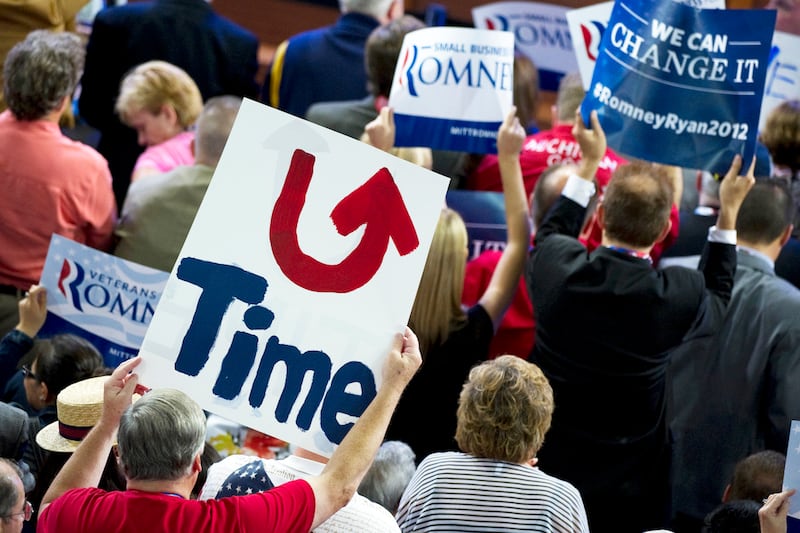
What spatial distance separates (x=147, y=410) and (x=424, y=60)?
7.41 ft

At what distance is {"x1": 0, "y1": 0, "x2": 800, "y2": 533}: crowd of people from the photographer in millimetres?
2668

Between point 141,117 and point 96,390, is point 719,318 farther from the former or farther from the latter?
point 141,117

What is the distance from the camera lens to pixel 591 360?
3.78m

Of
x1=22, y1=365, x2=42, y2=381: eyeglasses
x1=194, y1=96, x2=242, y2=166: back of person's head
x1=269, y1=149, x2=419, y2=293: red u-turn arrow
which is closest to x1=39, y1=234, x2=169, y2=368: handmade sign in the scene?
x1=22, y1=365, x2=42, y2=381: eyeglasses

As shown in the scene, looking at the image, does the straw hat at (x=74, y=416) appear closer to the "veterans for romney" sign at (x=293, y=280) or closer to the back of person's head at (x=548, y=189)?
the "veterans for romney" sign at (x=293, y=280)

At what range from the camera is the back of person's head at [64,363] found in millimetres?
3641

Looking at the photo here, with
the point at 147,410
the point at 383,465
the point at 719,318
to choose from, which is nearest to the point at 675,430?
the point at 719,318

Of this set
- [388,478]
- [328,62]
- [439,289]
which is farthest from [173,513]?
[328,62]

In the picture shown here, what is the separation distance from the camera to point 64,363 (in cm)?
365

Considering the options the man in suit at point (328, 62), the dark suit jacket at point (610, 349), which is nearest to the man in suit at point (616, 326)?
the dark suit jacket at point (610, 349)

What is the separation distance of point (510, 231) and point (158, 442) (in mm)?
1926

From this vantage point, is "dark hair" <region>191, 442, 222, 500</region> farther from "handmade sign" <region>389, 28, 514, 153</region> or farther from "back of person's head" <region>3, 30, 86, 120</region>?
"back of person's head" <region>3, 30, 86, 120</region>

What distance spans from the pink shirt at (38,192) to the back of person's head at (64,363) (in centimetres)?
83

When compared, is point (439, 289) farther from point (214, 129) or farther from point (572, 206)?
point (214, 129)
